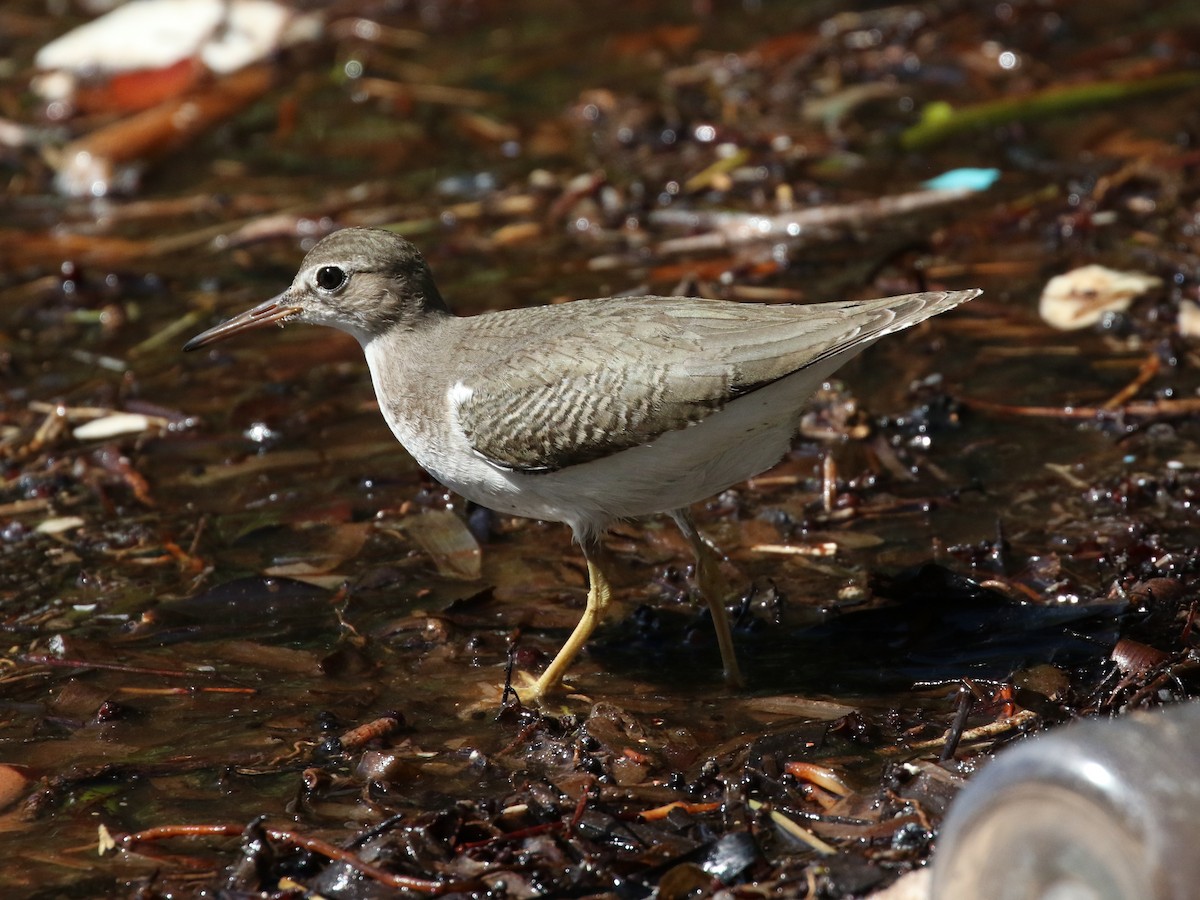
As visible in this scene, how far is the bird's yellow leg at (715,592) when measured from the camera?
5773 millimetres

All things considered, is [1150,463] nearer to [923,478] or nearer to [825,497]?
[923,478]

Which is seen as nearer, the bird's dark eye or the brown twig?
the brown twig

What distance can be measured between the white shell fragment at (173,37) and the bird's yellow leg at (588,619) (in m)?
8.25

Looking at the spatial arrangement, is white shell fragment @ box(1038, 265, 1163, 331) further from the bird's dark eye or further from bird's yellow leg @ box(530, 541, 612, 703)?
the bird's dark eye

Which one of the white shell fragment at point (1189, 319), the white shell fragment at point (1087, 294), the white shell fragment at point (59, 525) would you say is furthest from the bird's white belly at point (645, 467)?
the white shell fragment at point (1189, 319)

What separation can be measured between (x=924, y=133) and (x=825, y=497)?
4.27m

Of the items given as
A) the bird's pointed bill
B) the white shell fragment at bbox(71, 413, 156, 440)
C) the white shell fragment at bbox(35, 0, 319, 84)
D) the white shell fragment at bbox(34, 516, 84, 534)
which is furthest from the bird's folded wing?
the white shell fragment at bbox(35, 0, 319, 84)

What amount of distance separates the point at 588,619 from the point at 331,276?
6.13 feet

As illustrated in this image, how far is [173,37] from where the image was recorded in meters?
12.5

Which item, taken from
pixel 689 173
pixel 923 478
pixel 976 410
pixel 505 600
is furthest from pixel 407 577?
pixel 689 173

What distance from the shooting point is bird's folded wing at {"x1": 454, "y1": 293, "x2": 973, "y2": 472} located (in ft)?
18.0

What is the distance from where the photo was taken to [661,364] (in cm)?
557

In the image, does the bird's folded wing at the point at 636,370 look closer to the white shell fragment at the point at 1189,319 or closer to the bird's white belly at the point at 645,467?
the bird's white belly at the point at 645,467

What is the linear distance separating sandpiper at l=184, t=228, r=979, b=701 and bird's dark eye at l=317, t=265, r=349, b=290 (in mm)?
512
